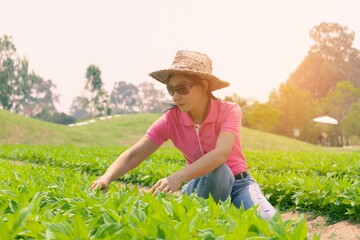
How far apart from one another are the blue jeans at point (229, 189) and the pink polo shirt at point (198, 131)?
0.16 meters

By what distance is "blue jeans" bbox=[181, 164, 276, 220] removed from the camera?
12.7 ft

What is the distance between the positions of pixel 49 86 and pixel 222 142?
311 feet

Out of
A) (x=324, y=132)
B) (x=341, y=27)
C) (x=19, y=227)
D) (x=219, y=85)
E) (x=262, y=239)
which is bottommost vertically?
(x=324, y=132)

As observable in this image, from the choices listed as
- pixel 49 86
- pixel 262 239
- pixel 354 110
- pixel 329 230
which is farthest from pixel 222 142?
pixel 49 86

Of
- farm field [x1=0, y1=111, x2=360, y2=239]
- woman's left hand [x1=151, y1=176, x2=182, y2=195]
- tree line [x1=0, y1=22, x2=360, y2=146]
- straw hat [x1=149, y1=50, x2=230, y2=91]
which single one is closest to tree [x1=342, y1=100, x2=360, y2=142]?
tree line [x1=0, y1=22, x2=360, y2=146]

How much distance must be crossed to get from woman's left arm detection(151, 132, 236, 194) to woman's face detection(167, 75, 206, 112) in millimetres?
362

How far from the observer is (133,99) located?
103375mm

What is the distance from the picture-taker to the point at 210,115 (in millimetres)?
4188

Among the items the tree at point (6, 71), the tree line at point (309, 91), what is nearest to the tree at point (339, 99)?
the tree line at point (309, 91)

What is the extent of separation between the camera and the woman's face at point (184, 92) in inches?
154

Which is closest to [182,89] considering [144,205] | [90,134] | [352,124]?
[144,205]

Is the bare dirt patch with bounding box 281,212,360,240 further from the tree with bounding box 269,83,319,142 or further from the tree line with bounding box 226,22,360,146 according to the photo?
the tree with bounding box 269,83,319,142

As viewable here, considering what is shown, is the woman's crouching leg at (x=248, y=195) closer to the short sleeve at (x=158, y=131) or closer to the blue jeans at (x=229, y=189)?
the blue jeans at (x=229, y=189)

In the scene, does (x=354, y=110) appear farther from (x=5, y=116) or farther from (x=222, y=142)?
(x=222, y=142)
